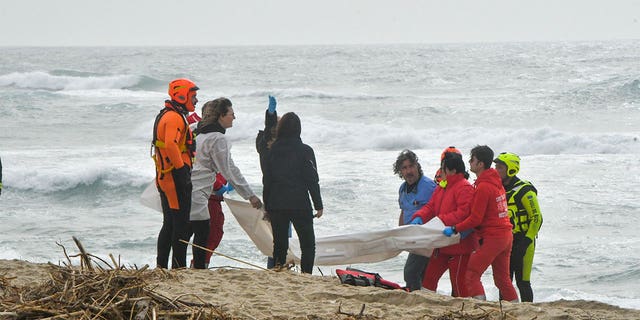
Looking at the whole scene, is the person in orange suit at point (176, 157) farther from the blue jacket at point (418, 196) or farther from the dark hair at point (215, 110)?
the blue jacket at point (418, 196)

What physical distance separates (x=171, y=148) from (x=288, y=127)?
105 centimetres

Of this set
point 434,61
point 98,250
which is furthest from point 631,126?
point 434,61

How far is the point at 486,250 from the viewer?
22.7 feet

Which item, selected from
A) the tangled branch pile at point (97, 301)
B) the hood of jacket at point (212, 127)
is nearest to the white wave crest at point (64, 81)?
the hood of jacket at point (212, 127)

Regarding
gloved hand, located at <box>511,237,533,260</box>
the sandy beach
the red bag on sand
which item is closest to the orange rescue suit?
the sandy beach

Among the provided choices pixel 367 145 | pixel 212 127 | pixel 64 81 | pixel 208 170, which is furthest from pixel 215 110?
pixel 64 81

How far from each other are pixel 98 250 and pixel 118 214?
318cm

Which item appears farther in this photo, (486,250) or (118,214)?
(118,214)

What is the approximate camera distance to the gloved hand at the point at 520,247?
7.61 meters

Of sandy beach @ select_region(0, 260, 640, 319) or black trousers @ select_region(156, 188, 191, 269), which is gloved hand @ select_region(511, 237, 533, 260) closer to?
sandy beach @ select_region(0, 260, 640, 319)

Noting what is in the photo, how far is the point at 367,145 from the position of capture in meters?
26.3

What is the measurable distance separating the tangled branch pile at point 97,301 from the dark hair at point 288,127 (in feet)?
10.3

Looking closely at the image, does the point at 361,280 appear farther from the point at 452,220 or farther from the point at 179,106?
the point at 179,106

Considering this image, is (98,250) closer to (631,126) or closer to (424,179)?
(424,179)
